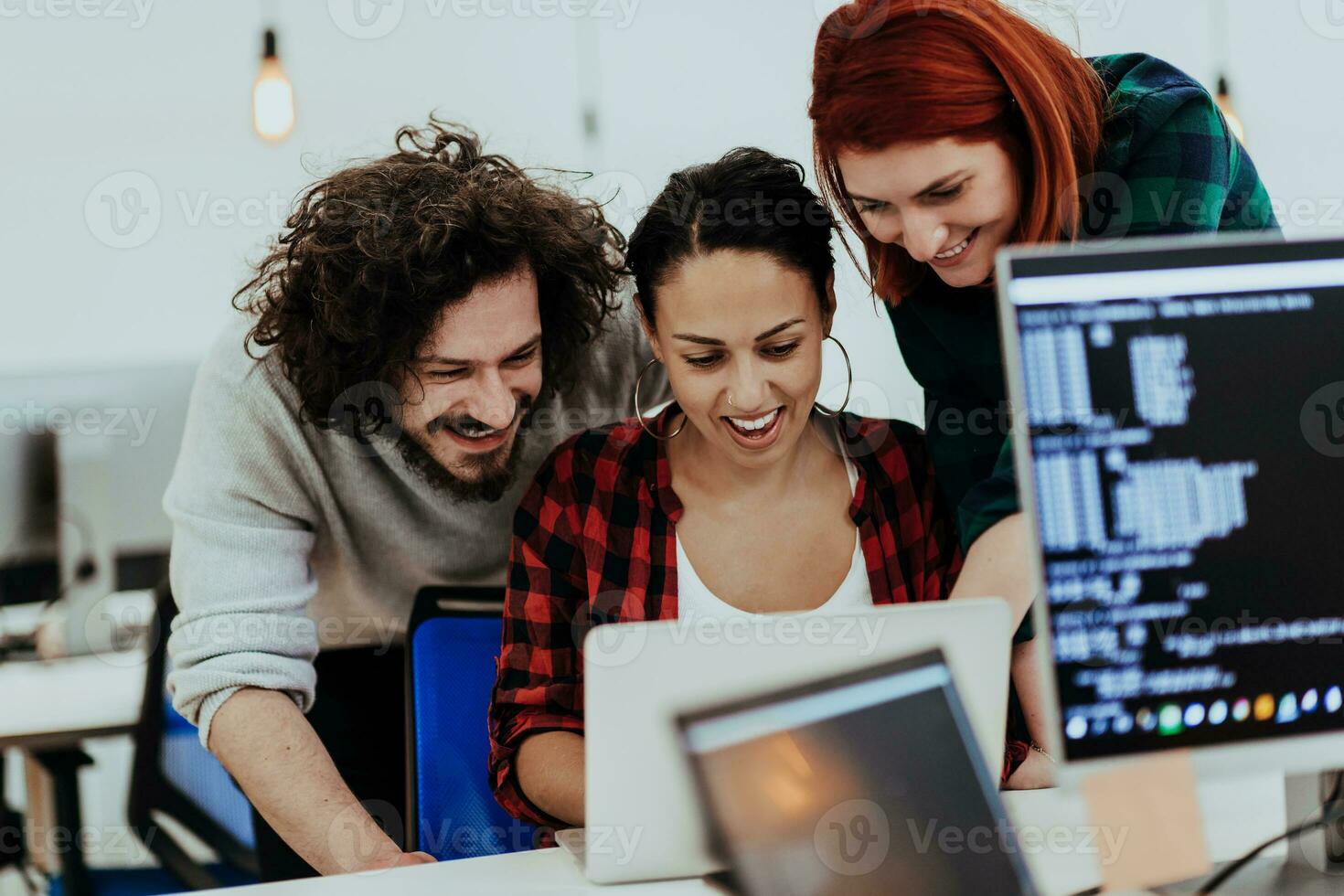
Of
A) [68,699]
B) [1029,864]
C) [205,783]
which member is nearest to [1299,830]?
[1029,864]

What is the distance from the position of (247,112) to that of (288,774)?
2339mm

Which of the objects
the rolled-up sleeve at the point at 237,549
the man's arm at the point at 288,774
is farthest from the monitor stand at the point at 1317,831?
the rolled-up sleeve at the point at 237,549

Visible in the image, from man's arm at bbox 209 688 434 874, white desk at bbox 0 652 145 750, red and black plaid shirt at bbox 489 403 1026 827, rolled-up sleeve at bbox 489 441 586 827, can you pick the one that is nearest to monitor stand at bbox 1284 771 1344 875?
red and black plaid shirt at bbox 489 403 1026 827

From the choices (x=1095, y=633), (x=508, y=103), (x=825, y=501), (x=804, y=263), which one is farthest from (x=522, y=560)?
(x=508, y=103)

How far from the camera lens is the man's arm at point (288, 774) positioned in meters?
1.45

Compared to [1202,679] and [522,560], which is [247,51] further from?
[1202,679]

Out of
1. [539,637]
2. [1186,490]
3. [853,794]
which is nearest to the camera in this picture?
[1186,490]

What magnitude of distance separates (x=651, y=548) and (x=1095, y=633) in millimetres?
773

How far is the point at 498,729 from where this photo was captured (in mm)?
1364

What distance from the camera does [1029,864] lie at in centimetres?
90

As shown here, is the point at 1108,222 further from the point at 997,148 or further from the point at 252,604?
the point at 252,604

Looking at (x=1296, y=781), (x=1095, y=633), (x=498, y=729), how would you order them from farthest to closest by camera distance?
(x=498, y=729) < (x=1296, y=781) < (x=1095, y=633)

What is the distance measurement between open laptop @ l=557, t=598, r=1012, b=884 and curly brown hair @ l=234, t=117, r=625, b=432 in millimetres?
751

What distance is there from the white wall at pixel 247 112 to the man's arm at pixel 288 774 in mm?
1891
